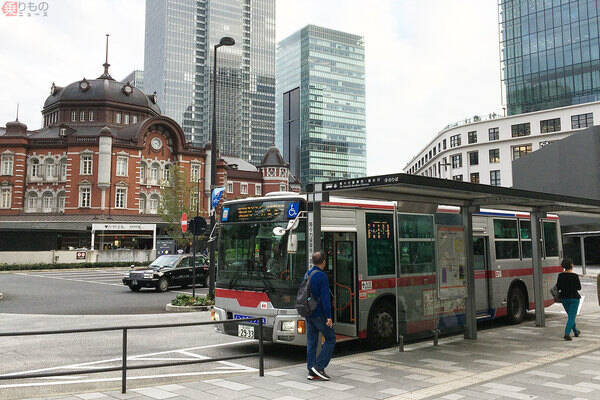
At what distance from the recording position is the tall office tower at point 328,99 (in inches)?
5950

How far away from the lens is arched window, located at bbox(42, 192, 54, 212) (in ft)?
195

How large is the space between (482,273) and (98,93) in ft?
216

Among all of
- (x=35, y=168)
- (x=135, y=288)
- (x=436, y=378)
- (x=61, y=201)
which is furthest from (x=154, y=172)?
(x=436, y=378)

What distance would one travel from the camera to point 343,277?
30.7 ft

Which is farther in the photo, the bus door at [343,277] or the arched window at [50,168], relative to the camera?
the arched window at [50,168]

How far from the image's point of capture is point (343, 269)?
9.36 m

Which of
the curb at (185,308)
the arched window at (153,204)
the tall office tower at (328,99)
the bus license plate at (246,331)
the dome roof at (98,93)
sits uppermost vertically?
the tall office tower at (328,99)

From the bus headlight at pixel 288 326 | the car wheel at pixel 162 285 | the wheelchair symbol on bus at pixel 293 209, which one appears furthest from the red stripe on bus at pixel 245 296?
the car wheel at pixel 162 285

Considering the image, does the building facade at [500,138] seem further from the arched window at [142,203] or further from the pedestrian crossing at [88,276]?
the pedestrian crossing at [88,276]

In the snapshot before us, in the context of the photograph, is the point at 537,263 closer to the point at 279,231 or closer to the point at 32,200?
the point at 279,231

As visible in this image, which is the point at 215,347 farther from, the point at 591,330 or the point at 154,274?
the point at 154,274

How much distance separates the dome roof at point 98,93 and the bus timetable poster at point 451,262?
214ft

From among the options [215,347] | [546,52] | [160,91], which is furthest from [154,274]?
[160,91]

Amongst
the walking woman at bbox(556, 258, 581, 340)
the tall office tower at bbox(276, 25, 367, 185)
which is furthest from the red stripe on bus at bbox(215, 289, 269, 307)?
the tall office tower at bbox(276, 25, 367, 185)
